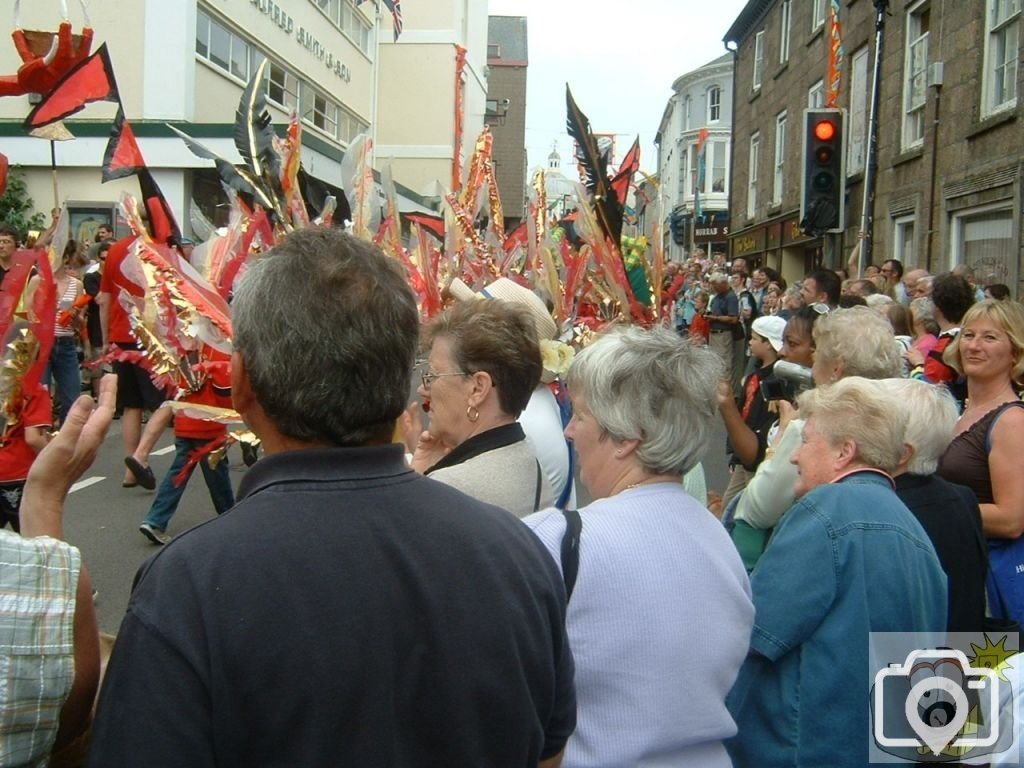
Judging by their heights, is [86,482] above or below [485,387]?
below

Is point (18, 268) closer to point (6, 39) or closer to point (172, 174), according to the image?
point (172, 174)

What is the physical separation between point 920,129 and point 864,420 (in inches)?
496

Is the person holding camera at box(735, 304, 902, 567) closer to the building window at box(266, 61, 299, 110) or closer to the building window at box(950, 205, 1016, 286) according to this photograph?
the building window at box(950, 205, 1016, 286)

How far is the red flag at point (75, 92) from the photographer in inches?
118

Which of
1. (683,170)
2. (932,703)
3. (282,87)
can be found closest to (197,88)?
(282,87)

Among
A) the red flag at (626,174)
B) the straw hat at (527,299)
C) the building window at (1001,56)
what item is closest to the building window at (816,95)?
the building window at (1001,56)

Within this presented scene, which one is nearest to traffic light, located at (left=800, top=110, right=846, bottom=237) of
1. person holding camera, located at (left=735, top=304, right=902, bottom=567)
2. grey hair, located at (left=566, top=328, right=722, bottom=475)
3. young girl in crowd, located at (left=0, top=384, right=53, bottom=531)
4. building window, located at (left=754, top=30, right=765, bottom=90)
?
person holding camera, located at (left=735, top=304, right=902, bottom=567)

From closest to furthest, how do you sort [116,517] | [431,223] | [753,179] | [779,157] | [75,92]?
1. [75,92]
2. [431,223]
3. [116,517]
4. [779,157]
5. [753,179]

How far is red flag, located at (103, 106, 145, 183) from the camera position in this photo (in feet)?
10.7

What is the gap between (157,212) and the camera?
10.3 ft

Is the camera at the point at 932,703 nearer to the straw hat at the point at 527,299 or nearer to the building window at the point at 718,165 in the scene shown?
the straw hat at the point at 527,299

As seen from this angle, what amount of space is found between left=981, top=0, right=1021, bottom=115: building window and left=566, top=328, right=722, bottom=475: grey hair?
9.78m

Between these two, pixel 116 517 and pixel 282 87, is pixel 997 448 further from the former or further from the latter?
pixel 282 87

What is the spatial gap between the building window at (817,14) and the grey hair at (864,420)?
1778cm
